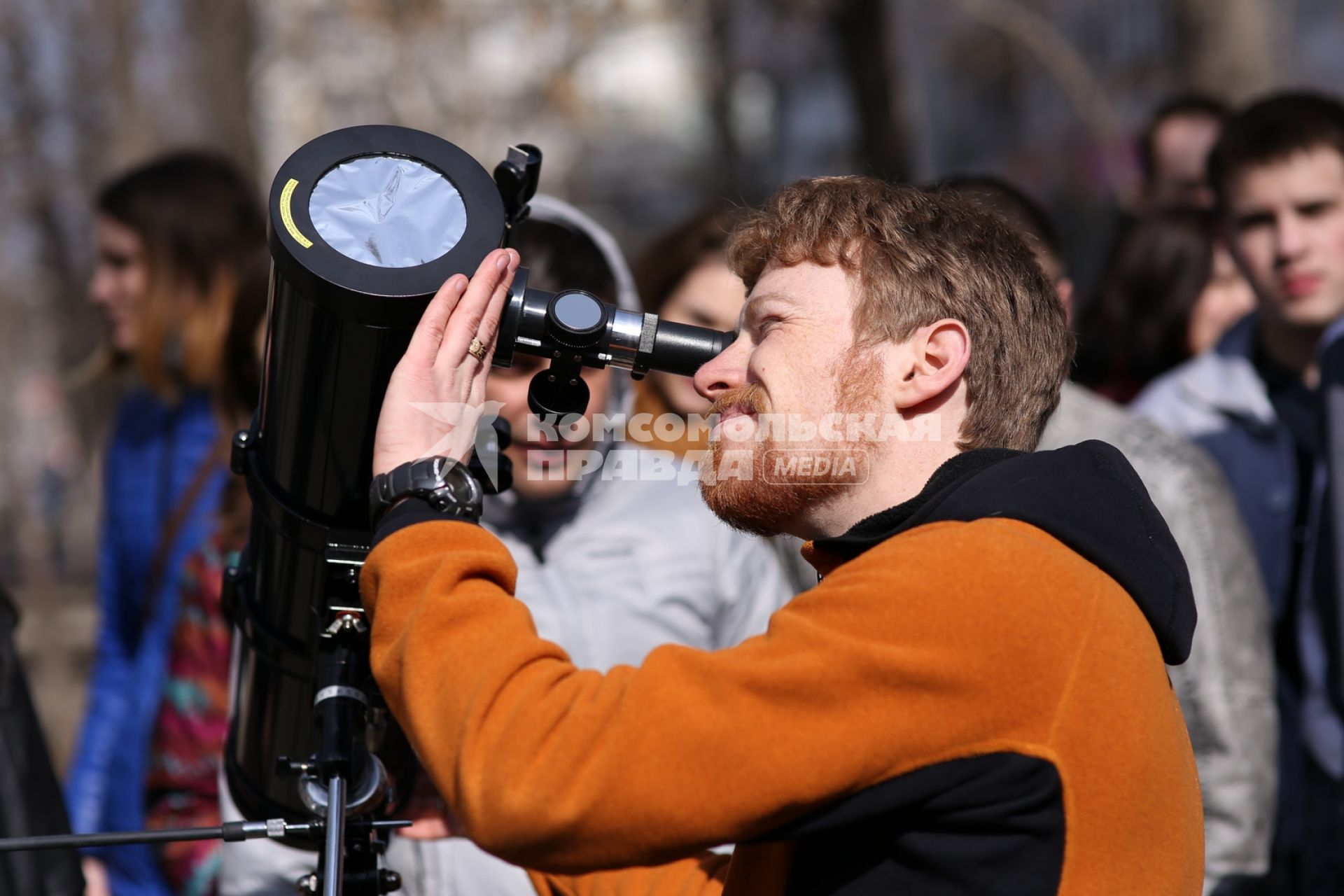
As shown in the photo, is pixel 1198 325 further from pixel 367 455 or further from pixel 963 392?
pixel 367 455

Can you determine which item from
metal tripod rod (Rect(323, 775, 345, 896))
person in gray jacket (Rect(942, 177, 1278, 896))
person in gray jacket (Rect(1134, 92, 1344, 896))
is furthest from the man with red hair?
person in gray jacket (Rect(1134, 92, 1344, 896))

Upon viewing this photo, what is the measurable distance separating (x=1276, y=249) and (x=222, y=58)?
6.48 m

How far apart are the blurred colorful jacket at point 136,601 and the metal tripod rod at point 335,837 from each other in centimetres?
160

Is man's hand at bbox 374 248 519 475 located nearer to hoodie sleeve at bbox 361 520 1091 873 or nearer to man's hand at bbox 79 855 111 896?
hoodie sleeve at bbox 361 520 1091 873

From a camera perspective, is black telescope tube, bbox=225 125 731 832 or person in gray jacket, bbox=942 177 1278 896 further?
person in gray jacket, bbox=942 177 1278 896

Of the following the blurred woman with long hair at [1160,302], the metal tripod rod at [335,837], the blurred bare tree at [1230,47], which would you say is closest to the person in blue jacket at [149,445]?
the metal tripod rod at [335,837]

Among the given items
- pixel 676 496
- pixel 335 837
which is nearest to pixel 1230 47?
pixel 676 496

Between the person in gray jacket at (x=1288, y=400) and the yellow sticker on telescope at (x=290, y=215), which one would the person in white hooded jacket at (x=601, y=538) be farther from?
the person in gray jacket at (x=1288, y=400)

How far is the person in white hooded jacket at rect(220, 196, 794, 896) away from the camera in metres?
2.29

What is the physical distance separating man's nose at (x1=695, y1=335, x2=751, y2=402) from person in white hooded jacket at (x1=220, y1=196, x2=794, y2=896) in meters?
0.63

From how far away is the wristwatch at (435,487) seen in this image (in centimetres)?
143

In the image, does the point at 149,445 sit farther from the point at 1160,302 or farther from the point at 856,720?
the point at 1160,302

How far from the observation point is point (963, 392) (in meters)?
1.65

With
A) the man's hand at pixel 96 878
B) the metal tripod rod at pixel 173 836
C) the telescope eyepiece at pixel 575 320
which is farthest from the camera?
the man's hand at pixel 96 878
